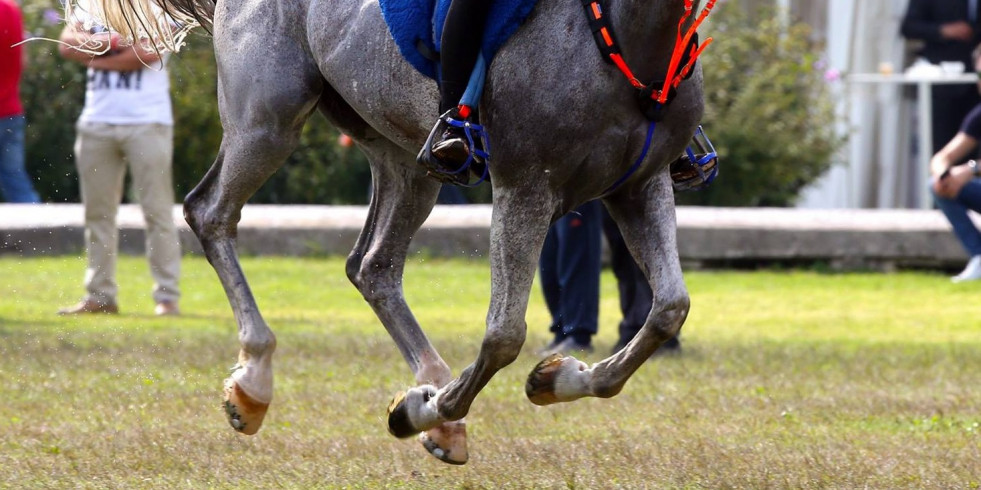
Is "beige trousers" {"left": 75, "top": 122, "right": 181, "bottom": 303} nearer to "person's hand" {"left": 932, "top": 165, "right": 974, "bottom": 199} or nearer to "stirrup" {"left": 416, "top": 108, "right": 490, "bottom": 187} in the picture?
"stirrup" {"left": 416, "top": 108, "right": 490, "bottom": 187}

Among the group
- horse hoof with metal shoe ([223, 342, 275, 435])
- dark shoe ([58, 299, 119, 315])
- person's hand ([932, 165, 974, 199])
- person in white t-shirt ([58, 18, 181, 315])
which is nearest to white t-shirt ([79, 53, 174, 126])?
person in white t-shirt ([58, 18, 181, 315])

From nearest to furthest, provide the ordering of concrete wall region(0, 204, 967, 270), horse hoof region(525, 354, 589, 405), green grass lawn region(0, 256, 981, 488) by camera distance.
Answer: horse hoof region(525, 354, 589, 405), green grass lawn region(0, 256, 981, 488), concrete wall region(0, 204, 967, 270)

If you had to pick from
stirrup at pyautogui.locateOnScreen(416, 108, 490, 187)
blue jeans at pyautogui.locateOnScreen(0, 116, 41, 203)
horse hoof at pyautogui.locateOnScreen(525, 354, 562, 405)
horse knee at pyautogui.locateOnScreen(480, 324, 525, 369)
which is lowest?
blue jeans at pyautogui.locateOnScreen(0, 116, 41, 203)

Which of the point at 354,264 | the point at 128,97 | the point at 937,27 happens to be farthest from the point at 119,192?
the point at 937,27

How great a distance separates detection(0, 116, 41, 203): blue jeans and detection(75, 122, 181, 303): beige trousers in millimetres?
474

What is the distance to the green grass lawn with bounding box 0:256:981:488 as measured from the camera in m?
5.32

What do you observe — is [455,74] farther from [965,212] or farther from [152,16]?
[965,212]

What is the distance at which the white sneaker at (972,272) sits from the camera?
466 inches

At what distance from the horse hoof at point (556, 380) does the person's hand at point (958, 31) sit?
10457 mm

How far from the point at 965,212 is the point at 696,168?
23.3 feet

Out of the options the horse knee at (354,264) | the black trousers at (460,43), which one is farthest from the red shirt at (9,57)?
the black trousers at (460,43)

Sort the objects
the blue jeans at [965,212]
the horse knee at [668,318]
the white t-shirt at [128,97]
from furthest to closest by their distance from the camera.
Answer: the blue jeans at [965,212] < the white t-shirt at [128,97] < the horse knee at [668,318]

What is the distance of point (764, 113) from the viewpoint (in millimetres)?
14766

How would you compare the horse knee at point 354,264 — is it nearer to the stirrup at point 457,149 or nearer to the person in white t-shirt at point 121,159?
the stirrup at point 457,149
